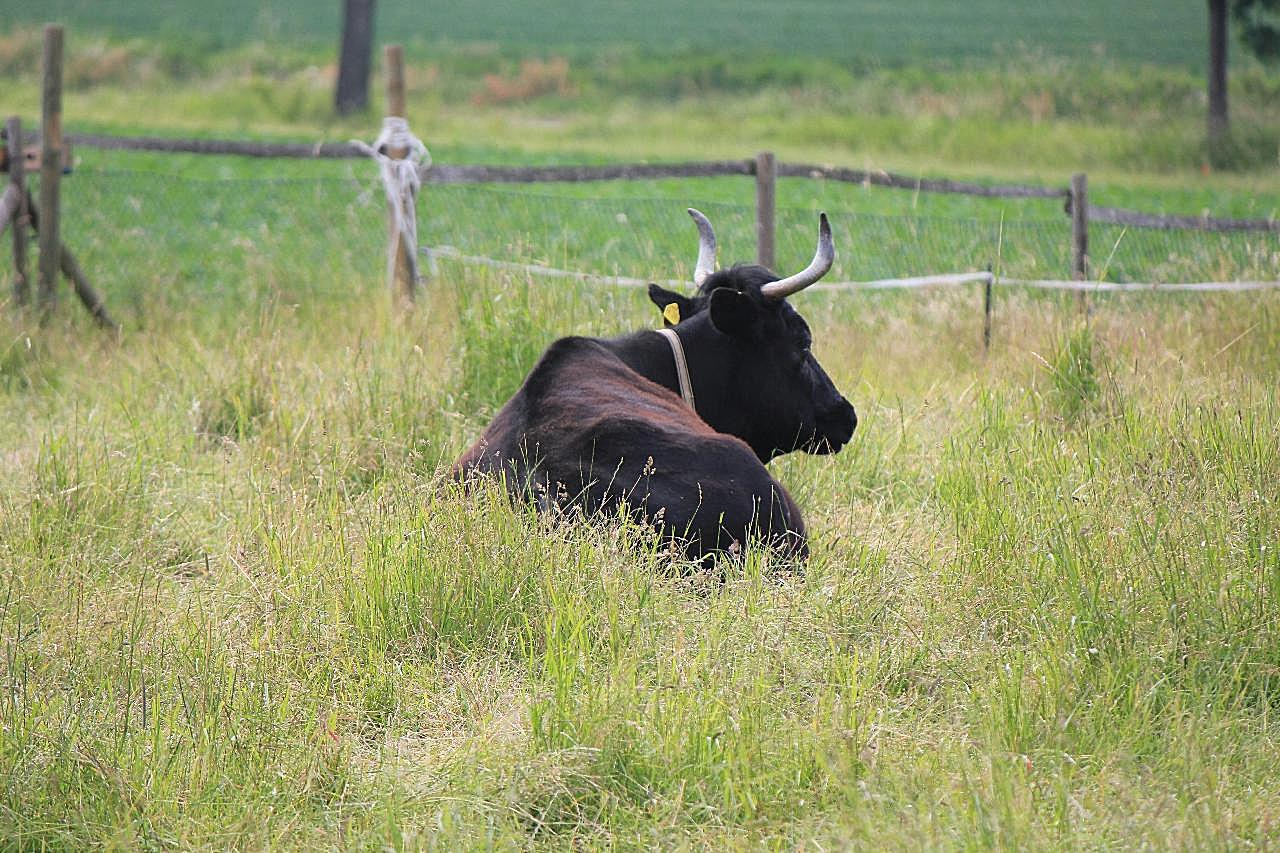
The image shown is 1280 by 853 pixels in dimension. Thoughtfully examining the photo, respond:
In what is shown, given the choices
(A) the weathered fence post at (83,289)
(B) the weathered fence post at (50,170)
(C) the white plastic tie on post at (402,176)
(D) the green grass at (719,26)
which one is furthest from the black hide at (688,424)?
(D) the green grass at (719,26)

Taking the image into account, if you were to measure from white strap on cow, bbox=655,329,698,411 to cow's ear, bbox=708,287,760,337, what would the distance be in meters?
0.17

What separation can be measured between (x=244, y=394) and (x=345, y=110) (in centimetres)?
2232

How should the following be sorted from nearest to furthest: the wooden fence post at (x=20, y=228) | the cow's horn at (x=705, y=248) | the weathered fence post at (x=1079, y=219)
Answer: the cow's horn at (x=705, y=248) → the wooden fence post at (x=20, y=228) → the weathered fence post at (x=1079, y=219)

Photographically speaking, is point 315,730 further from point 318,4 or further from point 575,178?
point 318,4

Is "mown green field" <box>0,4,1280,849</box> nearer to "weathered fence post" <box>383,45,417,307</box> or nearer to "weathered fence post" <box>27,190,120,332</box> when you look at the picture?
"weathered fence post" <box>27,190,120,332</box>

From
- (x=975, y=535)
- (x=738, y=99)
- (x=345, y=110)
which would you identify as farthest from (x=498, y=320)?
(x=738, y=99)

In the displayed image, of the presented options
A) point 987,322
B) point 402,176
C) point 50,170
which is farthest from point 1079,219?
point 50,170

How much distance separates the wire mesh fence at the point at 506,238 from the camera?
9555mm

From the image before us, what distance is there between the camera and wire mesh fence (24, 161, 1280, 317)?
9.55m

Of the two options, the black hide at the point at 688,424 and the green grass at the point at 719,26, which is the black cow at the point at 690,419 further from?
the green grass at the point at 719,26

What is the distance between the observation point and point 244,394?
6.27 m

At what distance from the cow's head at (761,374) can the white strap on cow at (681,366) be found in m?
0.05

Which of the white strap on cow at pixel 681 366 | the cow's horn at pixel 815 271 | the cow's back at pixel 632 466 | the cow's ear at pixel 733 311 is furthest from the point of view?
the white strap on cow at pixel 681 366

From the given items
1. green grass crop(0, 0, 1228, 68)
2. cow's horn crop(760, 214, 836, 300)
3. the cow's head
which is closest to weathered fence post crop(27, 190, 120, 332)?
the cow's head
